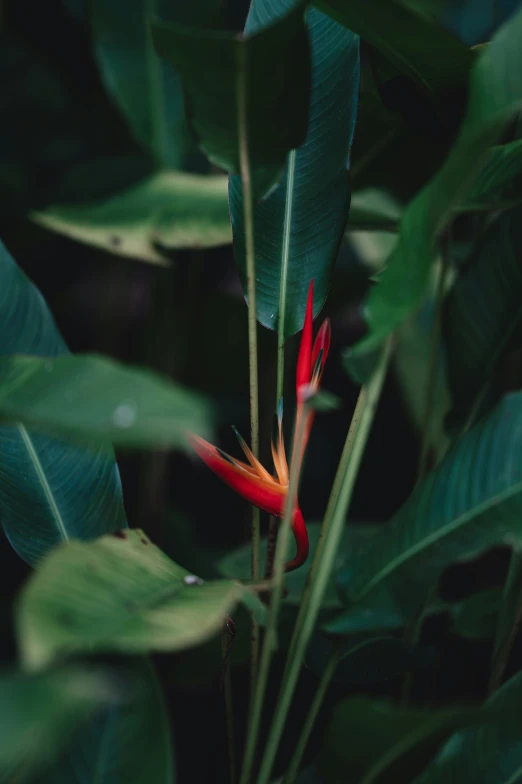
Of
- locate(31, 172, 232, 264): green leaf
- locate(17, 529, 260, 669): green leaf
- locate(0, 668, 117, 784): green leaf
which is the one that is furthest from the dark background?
→ locate(0, 668, 117, 784): green leaf

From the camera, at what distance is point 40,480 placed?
0.58 meters

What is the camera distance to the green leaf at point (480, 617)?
785 mm

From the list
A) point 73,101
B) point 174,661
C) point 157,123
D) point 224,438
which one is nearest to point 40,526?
point 174,661

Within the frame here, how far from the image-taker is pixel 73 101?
1.60 m

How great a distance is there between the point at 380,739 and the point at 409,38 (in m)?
0.47

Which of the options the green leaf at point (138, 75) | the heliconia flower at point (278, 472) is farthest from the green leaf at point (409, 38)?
the green leaf at point (138, 75)

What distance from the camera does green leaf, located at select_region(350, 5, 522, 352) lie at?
383mm

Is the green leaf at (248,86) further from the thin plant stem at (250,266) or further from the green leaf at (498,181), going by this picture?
the green leaf at (498,181)

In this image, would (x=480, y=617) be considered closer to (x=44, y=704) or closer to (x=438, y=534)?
(x=438, y=534)

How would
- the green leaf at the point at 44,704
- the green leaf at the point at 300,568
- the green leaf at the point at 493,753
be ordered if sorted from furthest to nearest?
1. the green leaf at the point at 300,568
2. the green leaf at the point at 493,753
3. the green leaf at the point at 44,704

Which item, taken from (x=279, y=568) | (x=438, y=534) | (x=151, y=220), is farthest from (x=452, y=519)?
(x=151, y=220)

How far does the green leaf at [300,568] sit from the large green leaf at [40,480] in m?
0.20

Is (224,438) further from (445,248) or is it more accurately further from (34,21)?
(445,248)

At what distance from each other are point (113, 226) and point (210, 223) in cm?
14
